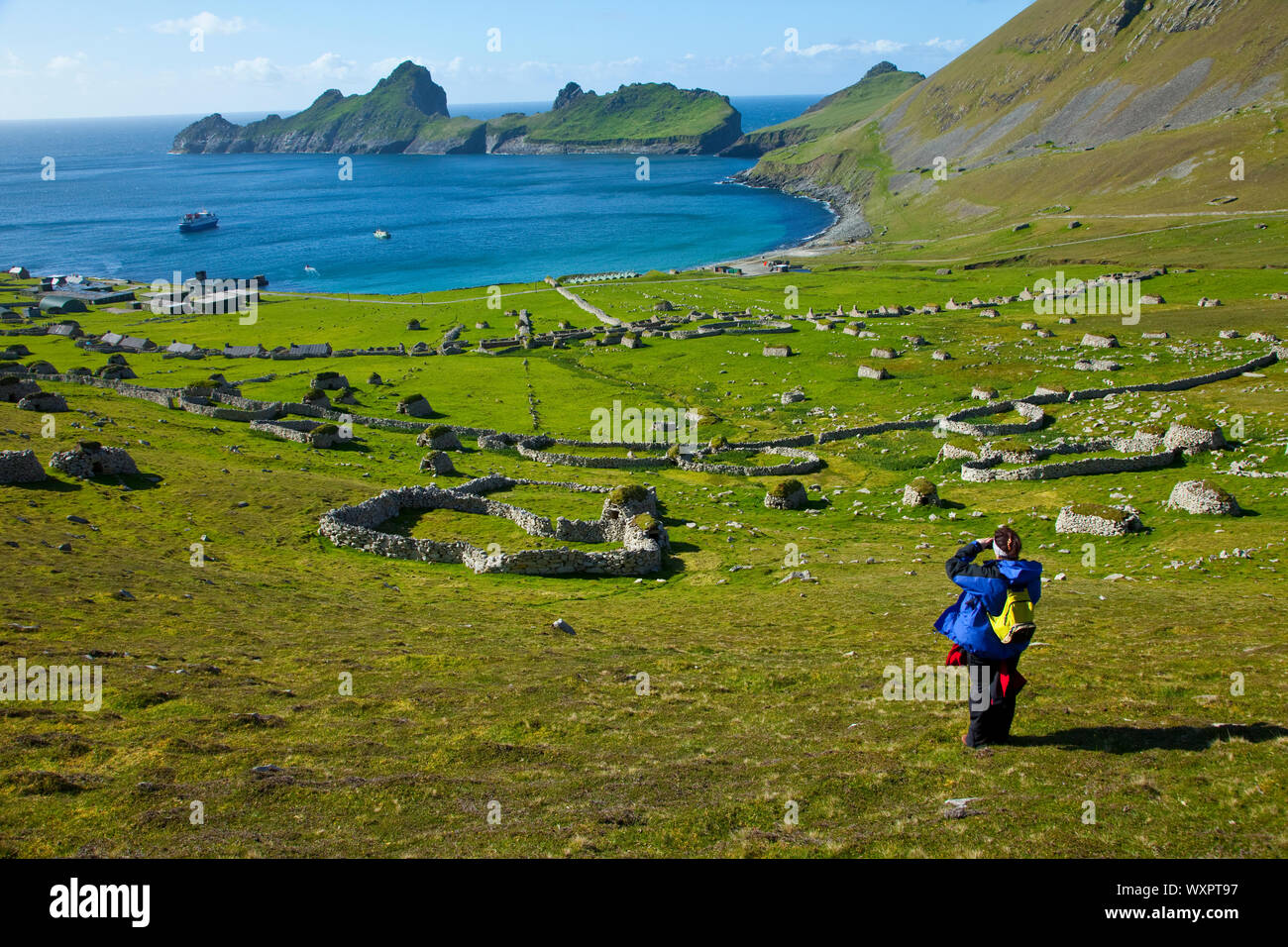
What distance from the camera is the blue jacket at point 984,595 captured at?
1240cm

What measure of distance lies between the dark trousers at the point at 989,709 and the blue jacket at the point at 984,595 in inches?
11.7

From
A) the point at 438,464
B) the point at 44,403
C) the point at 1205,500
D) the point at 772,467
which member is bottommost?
the point at 1205,500

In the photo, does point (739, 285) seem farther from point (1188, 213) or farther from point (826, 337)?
point (1188, 213)

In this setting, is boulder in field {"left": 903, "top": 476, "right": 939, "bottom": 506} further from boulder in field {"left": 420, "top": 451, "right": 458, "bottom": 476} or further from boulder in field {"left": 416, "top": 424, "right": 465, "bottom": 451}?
boulder in field {"left": 416, "top": 424, "right": 465, "bottom": 451}

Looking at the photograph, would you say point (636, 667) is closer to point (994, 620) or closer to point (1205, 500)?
point (994, 620)

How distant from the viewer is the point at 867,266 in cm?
15350

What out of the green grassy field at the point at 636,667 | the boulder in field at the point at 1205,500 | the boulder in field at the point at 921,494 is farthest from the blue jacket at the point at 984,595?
the boulder in field at the point at 921,494

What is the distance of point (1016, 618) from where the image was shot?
12391 millimetres

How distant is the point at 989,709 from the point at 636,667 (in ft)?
30.2

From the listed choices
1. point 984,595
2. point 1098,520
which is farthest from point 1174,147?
point 984,595

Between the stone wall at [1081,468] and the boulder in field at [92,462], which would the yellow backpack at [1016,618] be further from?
the boulder in field at [92,462]

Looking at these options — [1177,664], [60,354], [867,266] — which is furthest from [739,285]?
[1177,664]

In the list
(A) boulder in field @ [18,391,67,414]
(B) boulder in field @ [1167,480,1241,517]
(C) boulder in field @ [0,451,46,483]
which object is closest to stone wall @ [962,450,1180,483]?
(B) boulder in field @ [1167,480,1241,517]
